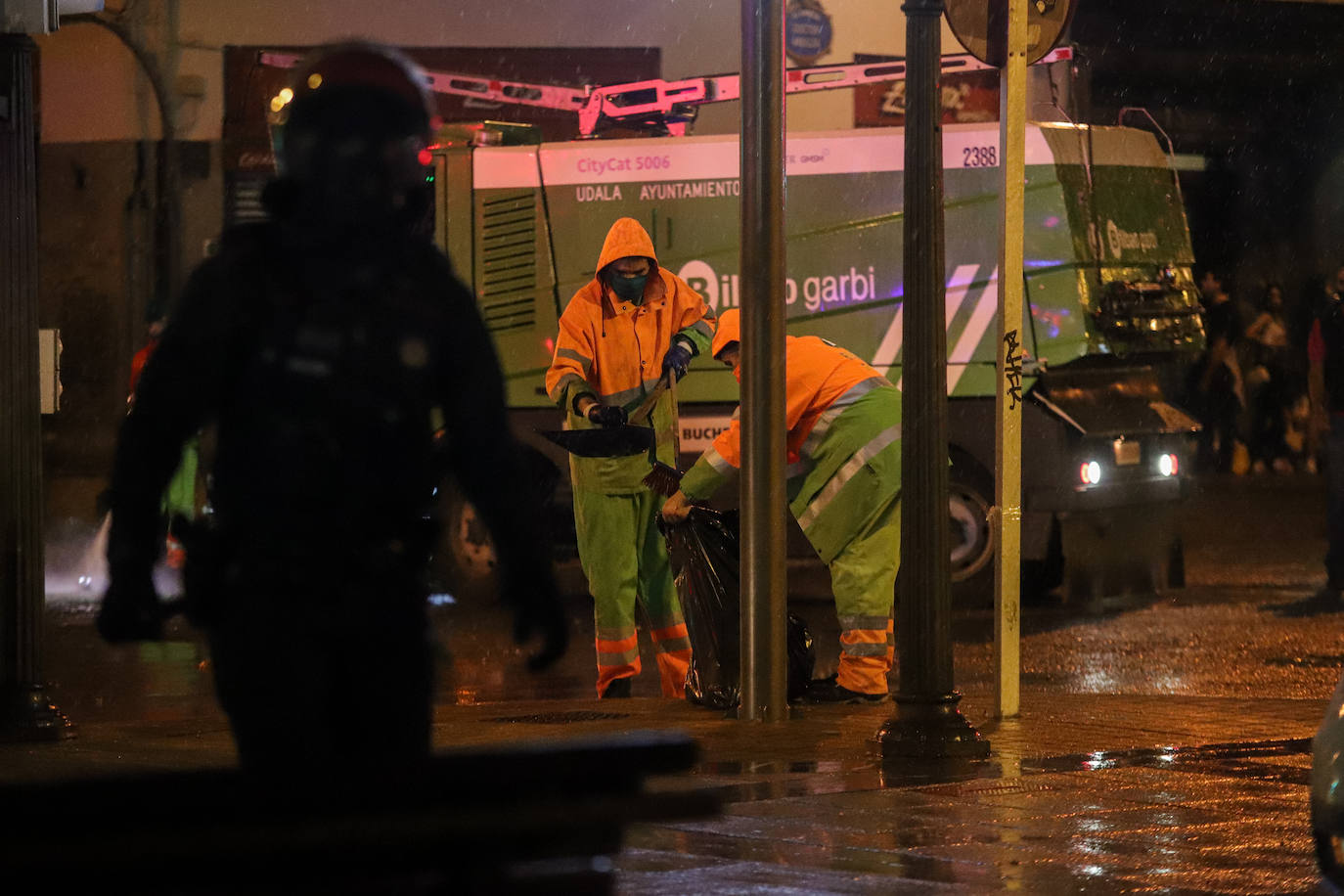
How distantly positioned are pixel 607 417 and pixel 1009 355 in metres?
2.03

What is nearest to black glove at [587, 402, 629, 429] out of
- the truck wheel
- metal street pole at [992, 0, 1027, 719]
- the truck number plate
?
metal street pole at [992, 0, 1027, 719]

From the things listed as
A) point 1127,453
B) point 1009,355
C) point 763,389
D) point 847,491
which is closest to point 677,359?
point 847,491

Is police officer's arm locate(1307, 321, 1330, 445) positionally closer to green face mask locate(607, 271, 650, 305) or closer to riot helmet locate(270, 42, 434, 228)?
green face mask locate(607, 271, 650, 305)

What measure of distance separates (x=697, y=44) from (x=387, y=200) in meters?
16.2

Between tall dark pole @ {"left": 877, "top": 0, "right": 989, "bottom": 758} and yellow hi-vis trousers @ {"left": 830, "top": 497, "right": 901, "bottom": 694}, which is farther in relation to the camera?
yellow hi-vis trousers @ {"left": 830, "top": 497, "right": 901, "bottom": 694}

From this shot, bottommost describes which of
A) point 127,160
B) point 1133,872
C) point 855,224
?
point 1133,872

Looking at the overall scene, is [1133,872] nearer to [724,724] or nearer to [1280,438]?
[724,724]

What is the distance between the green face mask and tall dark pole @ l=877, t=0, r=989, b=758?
2.51 meters

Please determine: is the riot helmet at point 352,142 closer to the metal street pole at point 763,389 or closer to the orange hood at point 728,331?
the metal street pole at point 763,389

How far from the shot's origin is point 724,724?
7.68m

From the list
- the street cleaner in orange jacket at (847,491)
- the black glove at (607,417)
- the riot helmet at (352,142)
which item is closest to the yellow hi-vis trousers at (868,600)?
the street cleaner in orange jacket at (847,491)

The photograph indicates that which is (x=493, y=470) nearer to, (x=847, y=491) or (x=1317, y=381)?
(x=847, y=491)

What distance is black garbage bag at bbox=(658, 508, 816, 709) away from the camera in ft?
27.1

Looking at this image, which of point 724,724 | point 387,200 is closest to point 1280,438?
point 724,724
